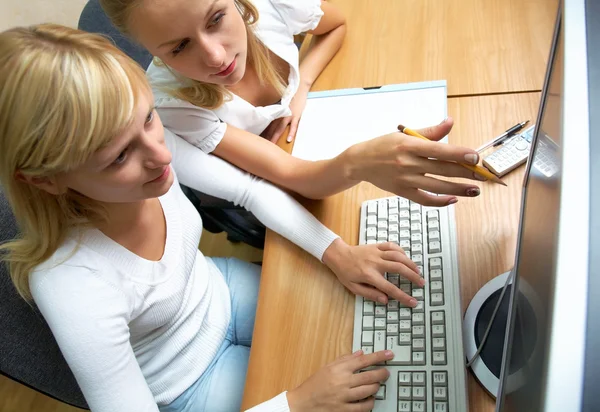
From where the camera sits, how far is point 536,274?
0.33 m

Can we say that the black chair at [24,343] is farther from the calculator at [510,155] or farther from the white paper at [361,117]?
the calculator at [510,155]

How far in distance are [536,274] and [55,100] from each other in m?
0.49

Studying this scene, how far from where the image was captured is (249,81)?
3.22 ft

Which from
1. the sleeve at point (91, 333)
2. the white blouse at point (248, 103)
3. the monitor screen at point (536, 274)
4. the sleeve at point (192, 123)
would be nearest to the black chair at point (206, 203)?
the white blouse at point (248, 103)

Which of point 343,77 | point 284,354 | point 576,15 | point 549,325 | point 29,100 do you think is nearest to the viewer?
point 549,325

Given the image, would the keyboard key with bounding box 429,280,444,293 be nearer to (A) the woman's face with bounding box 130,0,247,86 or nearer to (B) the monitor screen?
(B) the monitor screen

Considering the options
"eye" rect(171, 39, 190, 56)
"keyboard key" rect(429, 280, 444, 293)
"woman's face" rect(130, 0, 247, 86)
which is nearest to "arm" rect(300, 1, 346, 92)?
"woman's face" rect(130, 0, 247, 86)

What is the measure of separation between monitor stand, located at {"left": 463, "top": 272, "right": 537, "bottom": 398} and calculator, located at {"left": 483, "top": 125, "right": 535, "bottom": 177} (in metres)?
0.17

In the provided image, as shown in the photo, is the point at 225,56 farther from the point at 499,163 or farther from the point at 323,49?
the point at 499,163

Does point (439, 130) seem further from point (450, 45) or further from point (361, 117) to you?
point (450, 45)

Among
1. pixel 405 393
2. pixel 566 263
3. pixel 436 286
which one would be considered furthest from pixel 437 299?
pixel 566 263

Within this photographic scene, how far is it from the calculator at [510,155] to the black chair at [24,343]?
0.68 metres

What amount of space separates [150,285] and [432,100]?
0.55m

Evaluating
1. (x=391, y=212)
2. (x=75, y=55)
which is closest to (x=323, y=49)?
(x=391, y=212)
